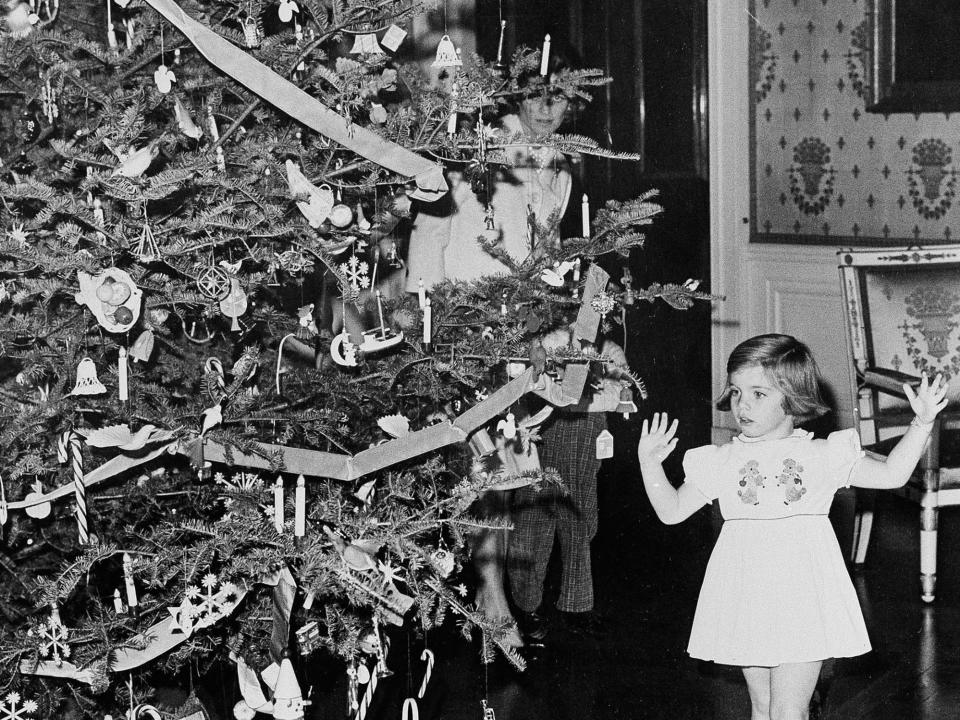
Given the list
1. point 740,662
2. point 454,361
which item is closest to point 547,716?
point 740,662

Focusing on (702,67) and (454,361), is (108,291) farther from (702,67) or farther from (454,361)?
(702,67)

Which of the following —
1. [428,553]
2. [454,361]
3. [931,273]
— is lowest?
[428,553]

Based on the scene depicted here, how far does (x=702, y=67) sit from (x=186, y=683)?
10.7 feet

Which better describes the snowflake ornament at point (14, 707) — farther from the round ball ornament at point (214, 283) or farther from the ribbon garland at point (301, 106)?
the ribbon garland at point (301, 106)

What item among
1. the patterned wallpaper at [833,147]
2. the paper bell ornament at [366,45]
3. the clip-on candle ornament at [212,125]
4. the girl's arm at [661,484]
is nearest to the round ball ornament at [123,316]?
the clip-on candle ornament at [212,125]

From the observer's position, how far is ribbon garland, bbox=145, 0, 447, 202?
76.5 inches

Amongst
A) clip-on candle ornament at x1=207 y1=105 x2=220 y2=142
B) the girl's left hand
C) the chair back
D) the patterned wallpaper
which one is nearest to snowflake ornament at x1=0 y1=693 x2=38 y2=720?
clip-on candle ornament at x1=207 y1=105 x2=220 y2=142

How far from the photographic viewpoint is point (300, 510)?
81.2 inches

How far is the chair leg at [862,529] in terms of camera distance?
3.97m

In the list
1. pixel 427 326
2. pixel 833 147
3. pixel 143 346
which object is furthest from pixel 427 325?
pixel 833 147

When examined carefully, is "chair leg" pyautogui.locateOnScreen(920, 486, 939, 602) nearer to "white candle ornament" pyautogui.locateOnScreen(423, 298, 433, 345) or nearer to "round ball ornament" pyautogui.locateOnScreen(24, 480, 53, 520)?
"white candle ornament" pyautogui.locateOnScreen(423, 298, 433, 345)

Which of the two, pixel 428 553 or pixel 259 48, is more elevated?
pixel 259 48

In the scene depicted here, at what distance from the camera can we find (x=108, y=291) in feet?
6.25

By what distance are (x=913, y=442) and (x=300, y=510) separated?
1078 millimetres
